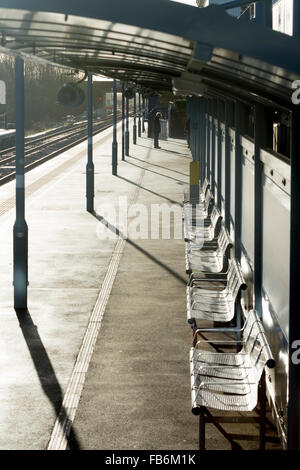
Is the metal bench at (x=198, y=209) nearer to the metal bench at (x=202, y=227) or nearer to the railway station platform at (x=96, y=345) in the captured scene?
the metal bench at (x=202, y=227)

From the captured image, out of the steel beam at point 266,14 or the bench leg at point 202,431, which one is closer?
the bench leg at point 202,431

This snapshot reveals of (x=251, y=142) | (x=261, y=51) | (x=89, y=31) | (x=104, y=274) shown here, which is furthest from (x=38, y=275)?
(x=261, y=51)

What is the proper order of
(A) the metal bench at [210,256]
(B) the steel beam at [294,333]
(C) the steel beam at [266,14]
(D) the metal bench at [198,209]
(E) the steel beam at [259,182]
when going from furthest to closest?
1. (D) the metal bench at [198,209]
2. (A) the metal bench at [210,256]
3. (E) the steel beam at [259,182]
4. (C) the steel beam at [266,14]
5. (B) the steel beam at [294,333]

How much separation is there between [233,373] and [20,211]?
4605 mm

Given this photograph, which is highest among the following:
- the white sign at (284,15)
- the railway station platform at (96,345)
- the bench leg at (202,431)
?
the white sign at (284,15)

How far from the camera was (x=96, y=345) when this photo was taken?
374 inches

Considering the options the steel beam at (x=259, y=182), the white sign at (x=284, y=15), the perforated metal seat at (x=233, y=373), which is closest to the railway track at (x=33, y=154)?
the steel beam at (x=259, y=182)

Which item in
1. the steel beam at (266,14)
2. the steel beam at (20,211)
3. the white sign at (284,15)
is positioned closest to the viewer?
the white sign at (284,15)

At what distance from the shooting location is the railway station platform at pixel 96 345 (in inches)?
279

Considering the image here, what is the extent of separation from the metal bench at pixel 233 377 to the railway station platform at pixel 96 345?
0.90 feet

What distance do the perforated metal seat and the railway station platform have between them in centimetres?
29

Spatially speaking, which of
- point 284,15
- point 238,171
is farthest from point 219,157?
point 284,15

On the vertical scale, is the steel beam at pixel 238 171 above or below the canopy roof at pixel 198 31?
below
